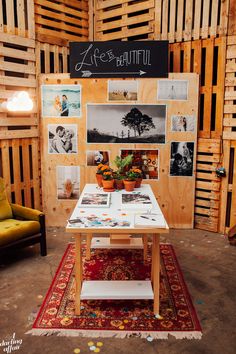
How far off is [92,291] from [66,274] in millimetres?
1001

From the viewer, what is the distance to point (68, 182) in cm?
629

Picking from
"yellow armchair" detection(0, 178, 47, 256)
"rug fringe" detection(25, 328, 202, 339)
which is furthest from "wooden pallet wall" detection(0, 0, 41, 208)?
"rug fringe" detection(25, 328, 202, 339)

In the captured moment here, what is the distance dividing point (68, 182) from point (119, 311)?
306cm

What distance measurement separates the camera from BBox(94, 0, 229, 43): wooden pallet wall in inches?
228

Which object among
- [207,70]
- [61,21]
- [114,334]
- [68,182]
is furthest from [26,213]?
[207,70]

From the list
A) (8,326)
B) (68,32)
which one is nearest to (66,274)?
(8,326)

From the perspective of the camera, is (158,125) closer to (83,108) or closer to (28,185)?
(83,108)

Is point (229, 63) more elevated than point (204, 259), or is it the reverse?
point (229, 63)

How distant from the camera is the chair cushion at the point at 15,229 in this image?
4629mm

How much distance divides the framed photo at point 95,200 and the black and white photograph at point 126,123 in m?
1.92

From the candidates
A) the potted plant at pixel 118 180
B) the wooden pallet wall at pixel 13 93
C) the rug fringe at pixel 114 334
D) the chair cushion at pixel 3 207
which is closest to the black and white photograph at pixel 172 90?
the potted plant at pixel 118 180

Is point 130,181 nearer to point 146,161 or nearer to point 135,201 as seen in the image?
point 135,201

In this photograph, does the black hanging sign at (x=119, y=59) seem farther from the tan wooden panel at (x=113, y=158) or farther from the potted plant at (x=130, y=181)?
the potted plant at (x=130, y=181)

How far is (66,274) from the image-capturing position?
453 cm
